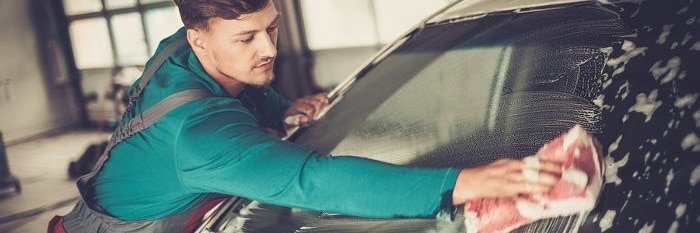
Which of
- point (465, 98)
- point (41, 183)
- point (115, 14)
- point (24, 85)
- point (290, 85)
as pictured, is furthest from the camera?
point (24, 85)

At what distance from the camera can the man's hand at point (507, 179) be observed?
90 centimetres

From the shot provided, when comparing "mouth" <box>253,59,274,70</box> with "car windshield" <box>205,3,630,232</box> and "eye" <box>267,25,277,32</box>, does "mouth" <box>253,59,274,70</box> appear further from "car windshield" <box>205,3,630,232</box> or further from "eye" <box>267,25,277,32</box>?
"car windshield" <box>205,3,630,232</box>

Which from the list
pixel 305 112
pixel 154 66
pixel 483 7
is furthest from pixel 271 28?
pixel 483 7

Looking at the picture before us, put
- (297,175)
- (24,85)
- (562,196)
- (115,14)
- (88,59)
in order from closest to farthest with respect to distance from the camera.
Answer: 1. (562,196)
2. (297,175)
3. (115,14)
4. (24,85)
5. (88,59)

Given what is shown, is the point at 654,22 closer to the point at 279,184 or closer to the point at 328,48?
the point at 279,184

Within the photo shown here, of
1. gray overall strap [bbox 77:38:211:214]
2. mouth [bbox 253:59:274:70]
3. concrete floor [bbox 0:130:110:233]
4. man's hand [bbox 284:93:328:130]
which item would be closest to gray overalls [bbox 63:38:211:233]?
gray overall strap [bbox 77:38:211:214]

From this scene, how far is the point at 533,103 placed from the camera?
4.00ft

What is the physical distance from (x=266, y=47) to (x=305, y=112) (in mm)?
413

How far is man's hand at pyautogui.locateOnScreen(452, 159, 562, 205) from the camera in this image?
2.94 ft

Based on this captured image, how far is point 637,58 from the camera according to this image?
1.07 metres

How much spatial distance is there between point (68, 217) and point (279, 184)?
83cm

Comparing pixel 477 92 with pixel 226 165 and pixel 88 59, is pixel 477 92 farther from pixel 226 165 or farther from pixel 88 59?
pixel 88 59

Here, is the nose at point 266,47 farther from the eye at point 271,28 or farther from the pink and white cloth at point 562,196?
the pink and white cloth at point 562,196

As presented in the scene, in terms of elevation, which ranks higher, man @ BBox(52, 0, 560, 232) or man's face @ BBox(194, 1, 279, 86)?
man's face @ BBox(194, 1, 279, 86)
